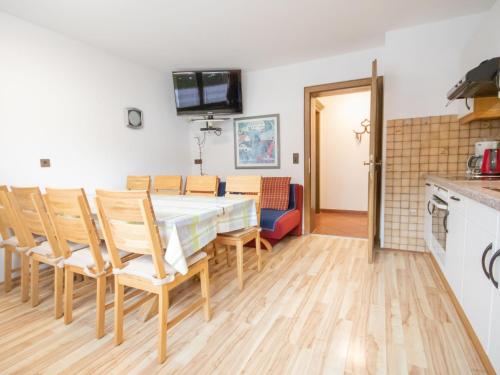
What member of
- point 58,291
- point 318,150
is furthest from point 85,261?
point 318,150

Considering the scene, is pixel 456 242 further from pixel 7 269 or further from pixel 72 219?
pixel 7 269

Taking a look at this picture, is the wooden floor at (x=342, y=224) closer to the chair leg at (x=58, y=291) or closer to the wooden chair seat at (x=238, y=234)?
the wooden chair seat at (x=238, y=234)

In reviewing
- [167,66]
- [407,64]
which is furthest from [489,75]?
[167,66]

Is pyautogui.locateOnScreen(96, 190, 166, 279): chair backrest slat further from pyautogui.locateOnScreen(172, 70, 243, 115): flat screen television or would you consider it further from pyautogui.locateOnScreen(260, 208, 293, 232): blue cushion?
pyautogui.locateOnScreen(172, 70, 243, 115): flat screen television

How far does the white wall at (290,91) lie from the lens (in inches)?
132

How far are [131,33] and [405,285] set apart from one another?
3580 mm

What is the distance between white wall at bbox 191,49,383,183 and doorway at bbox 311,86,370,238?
1.10 m

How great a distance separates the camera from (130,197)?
1.35 metres

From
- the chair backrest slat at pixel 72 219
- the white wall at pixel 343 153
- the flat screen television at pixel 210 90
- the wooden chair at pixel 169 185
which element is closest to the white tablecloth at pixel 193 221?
the chair backrest slat at pixel 72 219

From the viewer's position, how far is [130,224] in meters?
1.44

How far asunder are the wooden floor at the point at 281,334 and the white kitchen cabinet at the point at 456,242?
0.79ft

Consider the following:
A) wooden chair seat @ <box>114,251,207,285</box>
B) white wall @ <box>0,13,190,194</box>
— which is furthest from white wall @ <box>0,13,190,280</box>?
wooden chair seat @ <box>114,251,207,285</box>

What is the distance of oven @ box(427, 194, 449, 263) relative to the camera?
6.50 feet

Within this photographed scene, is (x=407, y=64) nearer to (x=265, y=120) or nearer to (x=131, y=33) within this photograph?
(x=265, y=120)
